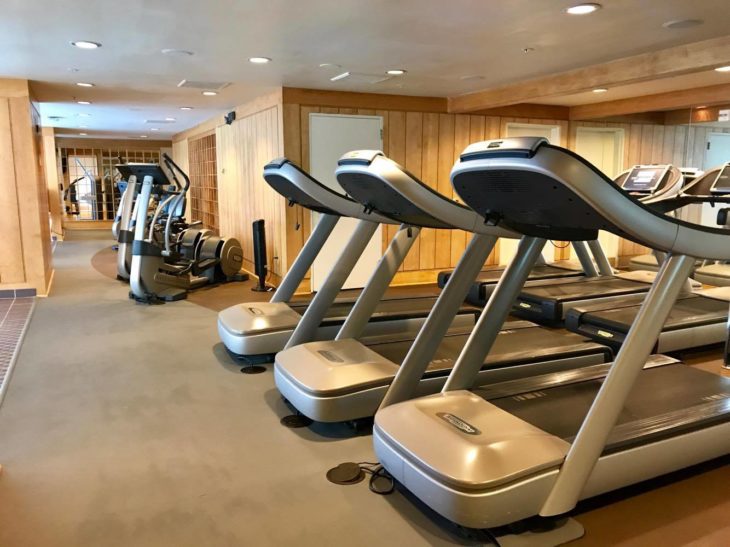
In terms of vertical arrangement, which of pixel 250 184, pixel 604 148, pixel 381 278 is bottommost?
pixel 381 278

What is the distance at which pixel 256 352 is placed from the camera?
13.8ft

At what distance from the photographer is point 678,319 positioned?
457 centimetres

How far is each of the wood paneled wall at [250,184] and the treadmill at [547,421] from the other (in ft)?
14.7

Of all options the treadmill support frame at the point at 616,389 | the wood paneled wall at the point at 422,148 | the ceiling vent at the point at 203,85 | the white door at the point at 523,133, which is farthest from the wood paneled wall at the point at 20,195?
the treadmill support frame at the point at 616,389

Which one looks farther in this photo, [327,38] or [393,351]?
[327,38]

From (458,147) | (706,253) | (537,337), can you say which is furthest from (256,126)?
(706,253)

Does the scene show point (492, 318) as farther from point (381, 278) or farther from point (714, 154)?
point (714, 154)

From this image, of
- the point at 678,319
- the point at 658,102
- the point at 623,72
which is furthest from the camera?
the point at 658,102

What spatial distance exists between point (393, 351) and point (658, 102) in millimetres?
5346

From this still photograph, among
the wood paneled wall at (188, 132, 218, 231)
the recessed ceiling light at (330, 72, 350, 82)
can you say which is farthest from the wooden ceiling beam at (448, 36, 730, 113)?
the wood paneled wall at (188, 132, 218, 231)

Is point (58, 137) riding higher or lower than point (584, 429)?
higher

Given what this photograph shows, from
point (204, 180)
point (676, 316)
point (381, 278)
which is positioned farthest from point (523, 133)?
point (204, 180)

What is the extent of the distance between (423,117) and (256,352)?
4242mm

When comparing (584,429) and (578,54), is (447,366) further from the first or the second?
(578,54)
